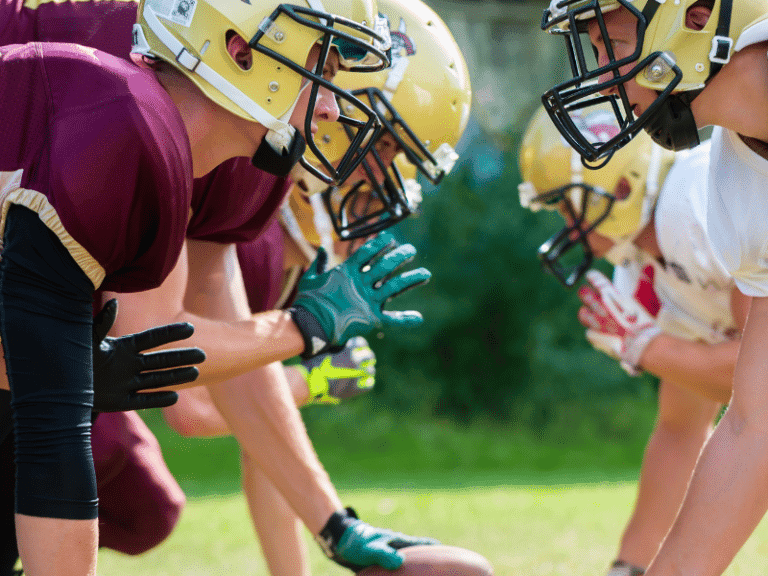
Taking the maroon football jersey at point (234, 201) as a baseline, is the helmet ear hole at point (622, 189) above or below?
above

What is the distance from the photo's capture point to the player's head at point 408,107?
3031mm

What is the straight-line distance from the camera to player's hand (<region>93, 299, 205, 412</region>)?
6.64 feet

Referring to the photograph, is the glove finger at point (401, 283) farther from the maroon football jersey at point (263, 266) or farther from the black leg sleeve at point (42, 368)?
the maroon football jersey at point (263, 266)

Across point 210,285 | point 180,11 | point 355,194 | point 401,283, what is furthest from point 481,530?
point 180,11

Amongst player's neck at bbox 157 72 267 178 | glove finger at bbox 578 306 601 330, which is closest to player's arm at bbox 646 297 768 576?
player's neck at bbox 157 72 267 178

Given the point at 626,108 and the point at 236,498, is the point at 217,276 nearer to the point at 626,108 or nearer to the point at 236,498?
the point at 626,108

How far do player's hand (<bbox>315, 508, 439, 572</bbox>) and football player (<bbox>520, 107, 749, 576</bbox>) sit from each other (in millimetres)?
1424

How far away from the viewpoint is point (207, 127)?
213 centimetres

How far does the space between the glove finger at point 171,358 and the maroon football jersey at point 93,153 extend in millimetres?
216

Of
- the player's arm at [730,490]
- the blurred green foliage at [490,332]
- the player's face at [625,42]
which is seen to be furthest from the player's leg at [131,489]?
the blurred green foliage at [490,332]

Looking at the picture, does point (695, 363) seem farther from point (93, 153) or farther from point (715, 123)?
point (93, 153)

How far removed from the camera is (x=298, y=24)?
210 centimetres

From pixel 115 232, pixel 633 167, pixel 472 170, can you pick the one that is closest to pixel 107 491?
pixel 115 232

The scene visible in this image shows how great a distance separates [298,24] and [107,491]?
1640 mm
